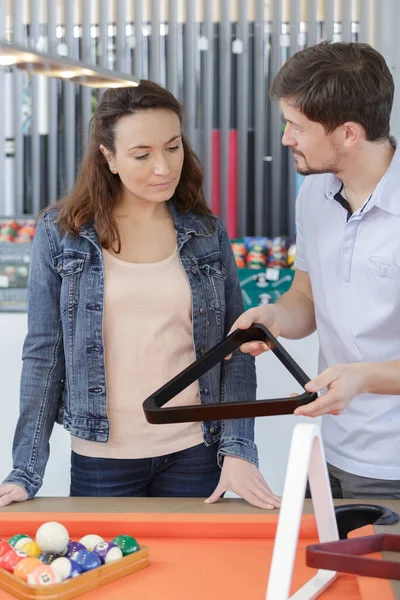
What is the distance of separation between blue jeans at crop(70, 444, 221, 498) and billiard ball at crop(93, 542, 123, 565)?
526 millimetres

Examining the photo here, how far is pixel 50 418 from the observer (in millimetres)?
1912

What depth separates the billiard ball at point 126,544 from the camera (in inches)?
54.3

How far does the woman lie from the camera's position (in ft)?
6.21

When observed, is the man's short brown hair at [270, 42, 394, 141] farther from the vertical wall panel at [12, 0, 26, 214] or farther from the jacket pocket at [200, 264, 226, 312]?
the vertical wall panel at [12, 0, 26, 214]

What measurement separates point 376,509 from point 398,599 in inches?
13.8

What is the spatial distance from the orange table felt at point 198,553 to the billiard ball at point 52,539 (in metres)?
0.09

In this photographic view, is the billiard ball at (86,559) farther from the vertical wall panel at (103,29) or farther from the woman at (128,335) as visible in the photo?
the vertical wall panel at (103,29)

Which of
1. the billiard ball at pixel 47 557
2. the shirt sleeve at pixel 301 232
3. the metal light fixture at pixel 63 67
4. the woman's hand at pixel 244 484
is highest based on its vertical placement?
the metal light fixture at pixel 63 67

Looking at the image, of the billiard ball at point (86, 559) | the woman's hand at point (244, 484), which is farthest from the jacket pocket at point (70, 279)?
the billiard ball at point (86, 559)

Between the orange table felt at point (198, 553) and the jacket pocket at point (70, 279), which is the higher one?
the jacket pocket at point (70, 279)

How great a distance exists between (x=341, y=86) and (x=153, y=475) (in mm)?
943

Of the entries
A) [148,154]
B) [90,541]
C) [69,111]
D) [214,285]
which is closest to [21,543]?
[90,541]

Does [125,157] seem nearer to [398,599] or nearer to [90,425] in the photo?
[90,425]

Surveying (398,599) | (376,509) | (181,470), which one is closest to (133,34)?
(181,470)
